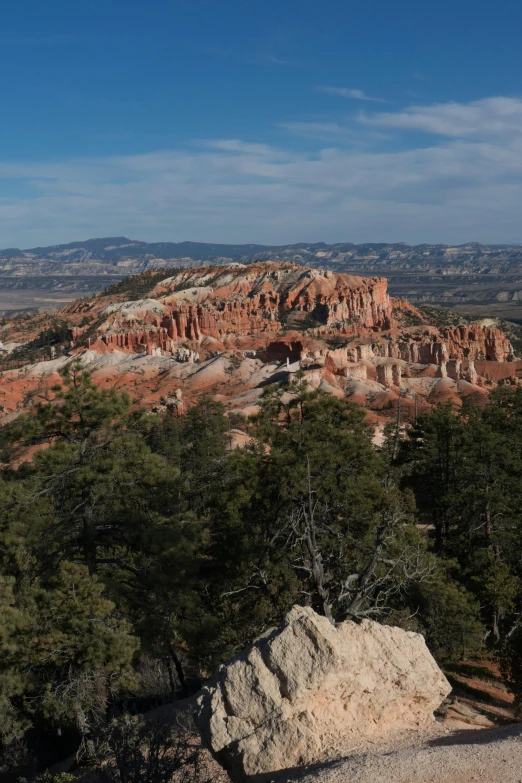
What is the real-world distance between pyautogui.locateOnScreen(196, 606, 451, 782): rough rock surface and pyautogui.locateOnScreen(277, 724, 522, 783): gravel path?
1.57 ft

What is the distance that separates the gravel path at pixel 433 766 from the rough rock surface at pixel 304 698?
1.57 ft

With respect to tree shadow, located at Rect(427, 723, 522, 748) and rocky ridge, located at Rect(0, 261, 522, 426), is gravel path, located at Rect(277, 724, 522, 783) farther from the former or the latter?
rocky ridge, located at Rect(0, 261, 522, 426)

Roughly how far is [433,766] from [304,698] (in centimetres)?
178

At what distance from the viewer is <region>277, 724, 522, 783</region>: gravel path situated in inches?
296

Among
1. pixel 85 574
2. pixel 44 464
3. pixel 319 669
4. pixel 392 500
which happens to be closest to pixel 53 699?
pixel 85 574

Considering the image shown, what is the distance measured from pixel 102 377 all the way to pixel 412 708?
76.8 meters

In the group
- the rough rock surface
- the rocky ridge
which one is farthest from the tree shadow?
the rocky ridge

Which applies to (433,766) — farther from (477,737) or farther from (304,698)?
(304,698)

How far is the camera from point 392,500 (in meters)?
15.3

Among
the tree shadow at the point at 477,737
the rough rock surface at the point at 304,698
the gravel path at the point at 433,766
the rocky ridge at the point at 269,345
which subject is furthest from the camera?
the rocky ridge at the point at 269,345

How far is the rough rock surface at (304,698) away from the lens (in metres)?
8.61

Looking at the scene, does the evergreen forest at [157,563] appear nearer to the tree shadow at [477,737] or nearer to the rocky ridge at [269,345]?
the tree shadow at [477,737]

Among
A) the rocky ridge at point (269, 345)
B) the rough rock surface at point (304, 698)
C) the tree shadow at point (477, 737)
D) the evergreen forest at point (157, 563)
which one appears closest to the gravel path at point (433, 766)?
the tree shadow at point (477, 737)

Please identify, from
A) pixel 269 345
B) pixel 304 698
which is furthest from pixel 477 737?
pixel 269 345
